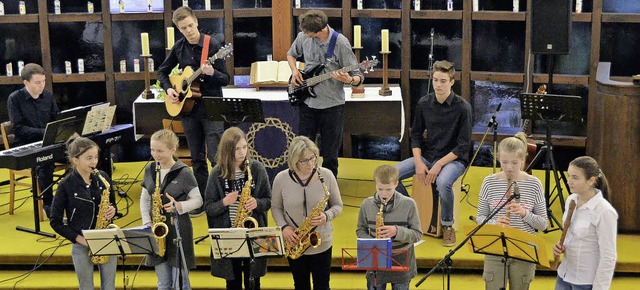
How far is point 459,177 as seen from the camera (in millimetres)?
7336

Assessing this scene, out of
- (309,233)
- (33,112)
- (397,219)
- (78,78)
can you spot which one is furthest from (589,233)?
(78,78)

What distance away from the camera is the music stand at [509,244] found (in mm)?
5383

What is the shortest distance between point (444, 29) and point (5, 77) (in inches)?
180

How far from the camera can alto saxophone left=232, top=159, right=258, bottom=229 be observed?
5957 mm

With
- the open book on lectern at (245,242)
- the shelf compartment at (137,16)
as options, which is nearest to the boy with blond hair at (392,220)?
the open book on lectern at (245,242)

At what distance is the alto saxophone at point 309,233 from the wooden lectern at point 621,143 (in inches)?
107

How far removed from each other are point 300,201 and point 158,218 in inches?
37.6

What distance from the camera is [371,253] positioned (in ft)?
17.9

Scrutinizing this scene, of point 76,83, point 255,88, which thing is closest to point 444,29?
point 255,88

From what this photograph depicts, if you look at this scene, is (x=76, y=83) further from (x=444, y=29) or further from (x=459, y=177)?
(x=459, y=177)

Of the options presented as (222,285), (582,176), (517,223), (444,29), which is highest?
(444,29)

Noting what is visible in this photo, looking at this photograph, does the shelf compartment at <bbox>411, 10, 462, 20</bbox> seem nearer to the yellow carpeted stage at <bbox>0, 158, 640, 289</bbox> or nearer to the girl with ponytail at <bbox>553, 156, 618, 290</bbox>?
the yellow carpeted stage at <bbox>0, 158, 640, 289</bbox>

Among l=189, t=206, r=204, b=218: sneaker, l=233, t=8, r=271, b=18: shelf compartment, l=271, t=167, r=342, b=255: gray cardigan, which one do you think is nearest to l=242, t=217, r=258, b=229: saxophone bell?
l=271, t=167, r=342, b=255: gray cardigan

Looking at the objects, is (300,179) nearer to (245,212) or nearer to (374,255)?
(245,212)
